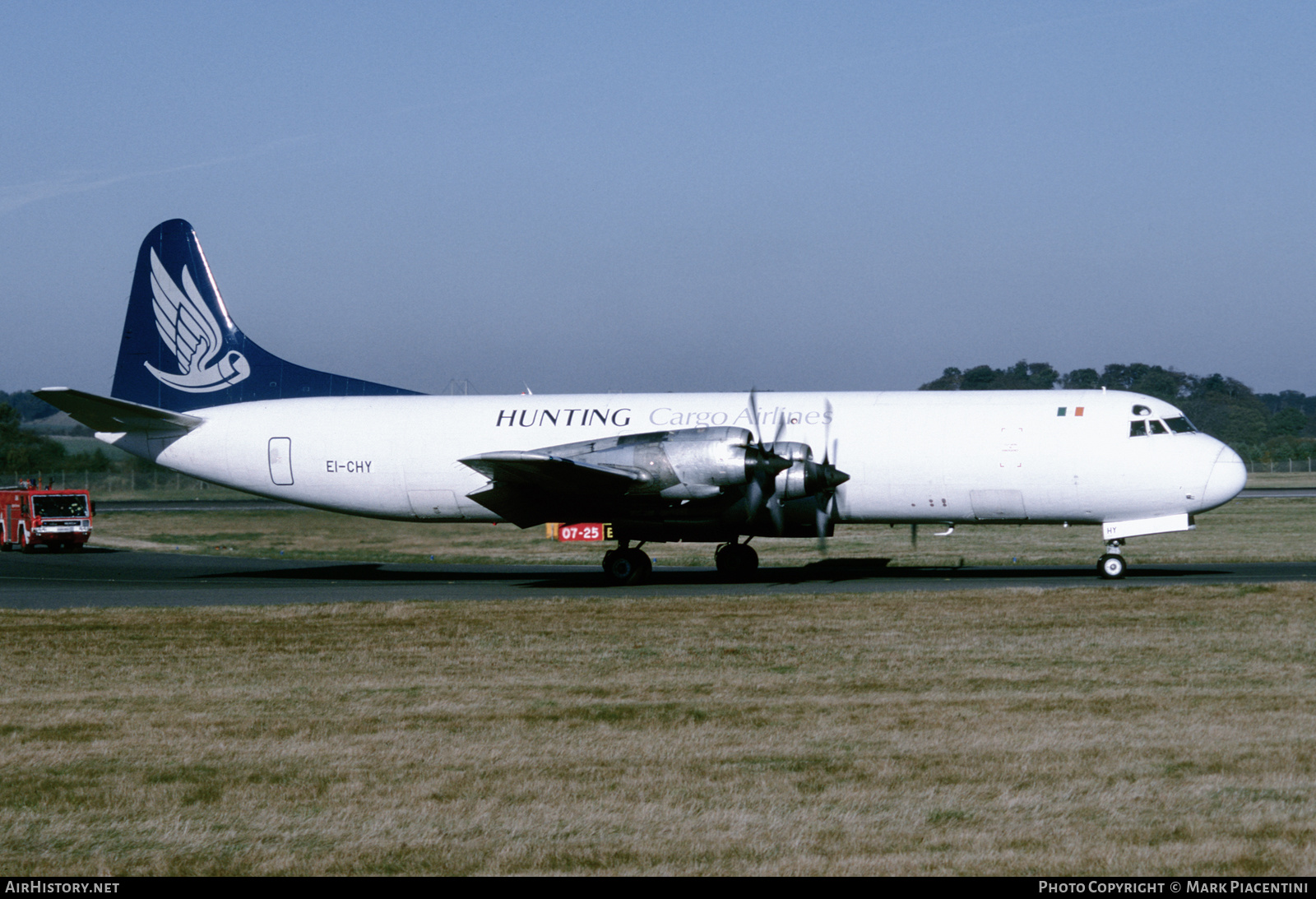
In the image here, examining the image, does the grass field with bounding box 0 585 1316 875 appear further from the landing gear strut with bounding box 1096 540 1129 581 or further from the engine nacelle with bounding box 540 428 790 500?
the landing gear strut with bounding box 1096 540 1129 581

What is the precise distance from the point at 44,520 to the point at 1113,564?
33.8 metres

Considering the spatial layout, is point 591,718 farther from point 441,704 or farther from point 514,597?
point 514,597

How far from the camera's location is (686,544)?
139ft

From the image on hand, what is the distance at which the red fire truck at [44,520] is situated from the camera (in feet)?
136

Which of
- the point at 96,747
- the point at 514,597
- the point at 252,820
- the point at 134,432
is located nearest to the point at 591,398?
the point at 514,597

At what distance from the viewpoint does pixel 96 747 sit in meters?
11.5

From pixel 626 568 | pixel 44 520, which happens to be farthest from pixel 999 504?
pixel 44 520

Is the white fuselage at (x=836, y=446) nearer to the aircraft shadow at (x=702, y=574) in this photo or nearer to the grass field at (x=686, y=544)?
the aircraft shadow at (x=702, y=574)

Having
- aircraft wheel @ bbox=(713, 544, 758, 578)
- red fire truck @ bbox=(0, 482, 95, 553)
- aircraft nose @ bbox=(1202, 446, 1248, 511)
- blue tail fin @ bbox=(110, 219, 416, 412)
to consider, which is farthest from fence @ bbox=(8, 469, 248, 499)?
aircraft nose @ bbox=(1202, 446, 1248, 511)

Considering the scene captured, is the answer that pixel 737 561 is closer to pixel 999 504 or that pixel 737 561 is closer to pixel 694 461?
pixel 694 461

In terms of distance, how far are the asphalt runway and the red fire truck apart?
5.27m

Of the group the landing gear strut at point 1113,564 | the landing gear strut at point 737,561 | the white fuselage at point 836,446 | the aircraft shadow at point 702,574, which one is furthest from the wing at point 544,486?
the landing gear strut at point 1113,564

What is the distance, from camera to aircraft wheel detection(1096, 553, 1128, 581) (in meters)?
26.8
